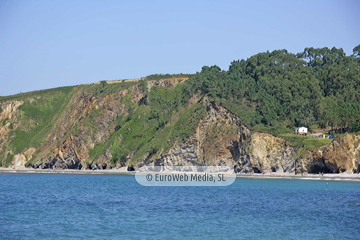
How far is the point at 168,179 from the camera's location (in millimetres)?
89812

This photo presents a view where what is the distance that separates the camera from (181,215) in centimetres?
4109

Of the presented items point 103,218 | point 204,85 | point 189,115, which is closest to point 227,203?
point 103,218

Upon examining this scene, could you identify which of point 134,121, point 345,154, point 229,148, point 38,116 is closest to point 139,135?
point 134,121

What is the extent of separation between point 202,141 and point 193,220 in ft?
232

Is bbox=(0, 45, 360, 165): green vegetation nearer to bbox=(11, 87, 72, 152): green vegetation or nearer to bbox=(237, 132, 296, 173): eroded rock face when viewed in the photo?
bbox=(11, 87, 72, 152): green vegetation

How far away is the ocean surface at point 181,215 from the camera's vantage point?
33125 millimetres

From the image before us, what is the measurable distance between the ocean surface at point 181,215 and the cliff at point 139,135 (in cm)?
3513

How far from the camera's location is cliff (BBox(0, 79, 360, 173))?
314 ft

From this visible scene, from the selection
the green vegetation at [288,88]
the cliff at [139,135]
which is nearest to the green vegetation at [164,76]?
the cliff at [139,135]

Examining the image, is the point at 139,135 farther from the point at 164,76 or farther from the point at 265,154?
Answer: the point at 265,154

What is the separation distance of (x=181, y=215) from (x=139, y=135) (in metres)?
84.1

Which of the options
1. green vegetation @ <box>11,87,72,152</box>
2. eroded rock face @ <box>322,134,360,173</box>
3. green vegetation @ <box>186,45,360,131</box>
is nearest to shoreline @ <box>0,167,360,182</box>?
eroded rock face @ <box>322,134,360,173</box>

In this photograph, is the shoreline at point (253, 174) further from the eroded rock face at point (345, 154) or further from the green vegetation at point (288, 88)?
the green vegetation at point (288, 88)

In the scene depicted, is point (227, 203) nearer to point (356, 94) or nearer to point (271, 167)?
point (271, 167)
